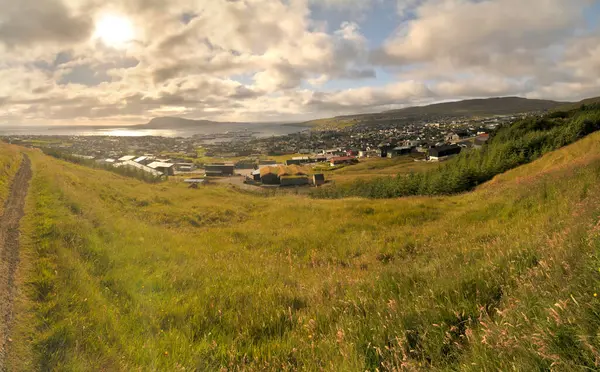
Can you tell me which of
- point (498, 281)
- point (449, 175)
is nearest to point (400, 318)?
point (498, 281)

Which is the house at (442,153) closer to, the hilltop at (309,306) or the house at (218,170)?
the house at (218,170)

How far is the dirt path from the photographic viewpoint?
487 centimetres

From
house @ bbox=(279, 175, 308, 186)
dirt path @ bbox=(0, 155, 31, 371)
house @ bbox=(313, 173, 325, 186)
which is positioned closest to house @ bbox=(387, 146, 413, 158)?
house @ bbox=(313, 173, 325, 186)

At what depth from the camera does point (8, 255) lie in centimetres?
824

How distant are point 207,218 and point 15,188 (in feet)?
40.0

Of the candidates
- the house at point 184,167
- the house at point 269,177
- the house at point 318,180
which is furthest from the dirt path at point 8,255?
the house at point 184,167

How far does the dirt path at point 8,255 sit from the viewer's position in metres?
4.87

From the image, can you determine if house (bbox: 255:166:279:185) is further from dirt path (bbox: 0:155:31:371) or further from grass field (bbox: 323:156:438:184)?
dirt path (bbox: 0:155:31:371)

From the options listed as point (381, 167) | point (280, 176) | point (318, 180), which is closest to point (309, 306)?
point (318, 180)

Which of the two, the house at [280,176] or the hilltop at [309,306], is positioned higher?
the hilltop at [309,306]

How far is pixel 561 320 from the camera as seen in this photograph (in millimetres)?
2438

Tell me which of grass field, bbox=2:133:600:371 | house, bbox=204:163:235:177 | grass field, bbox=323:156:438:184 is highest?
grass field, bbox=2:133:600:371

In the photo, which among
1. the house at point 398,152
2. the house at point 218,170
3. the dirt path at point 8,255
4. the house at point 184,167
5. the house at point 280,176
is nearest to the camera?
the dirt path at point 8,255

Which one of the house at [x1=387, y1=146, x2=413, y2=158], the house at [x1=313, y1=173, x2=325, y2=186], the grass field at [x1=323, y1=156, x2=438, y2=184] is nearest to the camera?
the house at [x1=313, y1=173, x2=325, y2=186]
